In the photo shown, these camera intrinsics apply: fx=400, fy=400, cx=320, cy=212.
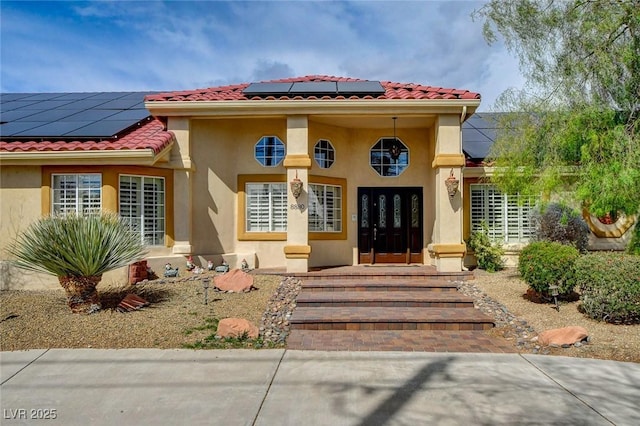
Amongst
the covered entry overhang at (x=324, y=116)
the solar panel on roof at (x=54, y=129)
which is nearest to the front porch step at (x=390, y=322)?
the covered entry overhang at (x=324, y=116)

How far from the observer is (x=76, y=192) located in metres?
9.77

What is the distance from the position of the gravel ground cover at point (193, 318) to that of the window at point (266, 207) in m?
2.60

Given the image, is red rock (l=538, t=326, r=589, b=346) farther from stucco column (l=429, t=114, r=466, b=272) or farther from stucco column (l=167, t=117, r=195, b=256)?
stucco column (l=167, t=117, r=195, b=256)

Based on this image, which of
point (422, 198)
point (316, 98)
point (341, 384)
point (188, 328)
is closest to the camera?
point (341, 384)

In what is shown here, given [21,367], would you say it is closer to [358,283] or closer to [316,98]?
[358,283]

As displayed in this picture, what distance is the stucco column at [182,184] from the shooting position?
34.7 feet

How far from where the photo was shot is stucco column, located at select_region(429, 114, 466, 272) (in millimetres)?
10281

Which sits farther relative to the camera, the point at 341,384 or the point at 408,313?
the point at 408,313

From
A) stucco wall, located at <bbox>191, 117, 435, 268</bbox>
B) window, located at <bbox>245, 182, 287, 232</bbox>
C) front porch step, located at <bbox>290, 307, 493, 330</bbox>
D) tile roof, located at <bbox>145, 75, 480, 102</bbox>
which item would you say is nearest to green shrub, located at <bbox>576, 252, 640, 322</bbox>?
front porch step, located at <bbox>290, 307, 493, 330</bbox>

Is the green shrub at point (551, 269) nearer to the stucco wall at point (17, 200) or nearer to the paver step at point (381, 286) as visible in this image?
the paver step at point (381, 286)

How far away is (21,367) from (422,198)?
1017 cm

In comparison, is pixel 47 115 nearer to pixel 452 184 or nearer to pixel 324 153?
pixel 324 153

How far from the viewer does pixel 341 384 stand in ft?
16.0

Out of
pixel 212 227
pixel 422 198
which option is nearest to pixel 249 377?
pixel 212 227
